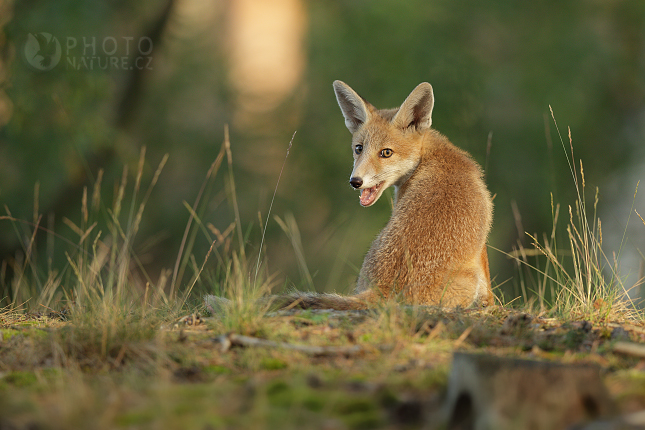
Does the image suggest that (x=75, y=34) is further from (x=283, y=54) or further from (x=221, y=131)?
(x=283, y=54)

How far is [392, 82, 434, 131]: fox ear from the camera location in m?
6.20

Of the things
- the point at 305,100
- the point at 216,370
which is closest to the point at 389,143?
the point at 216,370

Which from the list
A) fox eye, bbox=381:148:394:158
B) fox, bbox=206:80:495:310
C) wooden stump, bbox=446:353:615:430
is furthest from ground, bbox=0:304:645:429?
fox eye, bbox=381:148:394:158

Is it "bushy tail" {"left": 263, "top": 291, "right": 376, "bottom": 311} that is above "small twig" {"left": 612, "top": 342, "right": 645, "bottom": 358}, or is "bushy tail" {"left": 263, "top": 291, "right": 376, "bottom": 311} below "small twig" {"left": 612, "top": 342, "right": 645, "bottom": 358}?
below

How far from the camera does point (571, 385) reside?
249 cm

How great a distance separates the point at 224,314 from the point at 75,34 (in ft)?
26.0

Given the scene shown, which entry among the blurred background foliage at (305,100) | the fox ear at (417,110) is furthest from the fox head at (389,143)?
the blurred background foliage at (305,100)

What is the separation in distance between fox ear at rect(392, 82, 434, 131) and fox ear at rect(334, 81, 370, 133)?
0.49 m

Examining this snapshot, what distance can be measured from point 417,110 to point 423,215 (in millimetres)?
1709

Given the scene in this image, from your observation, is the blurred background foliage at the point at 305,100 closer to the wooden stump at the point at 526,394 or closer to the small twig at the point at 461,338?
the small twig at the point at 461,338

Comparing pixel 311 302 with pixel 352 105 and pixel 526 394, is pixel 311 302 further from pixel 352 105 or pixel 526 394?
pixel 352 105

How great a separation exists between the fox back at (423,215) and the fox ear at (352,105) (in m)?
0.35

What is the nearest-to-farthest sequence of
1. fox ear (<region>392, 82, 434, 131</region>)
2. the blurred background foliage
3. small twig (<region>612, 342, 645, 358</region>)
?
small twig (<region>612, 342, 645, 358</region>) → fox ear (<region>392, 82, 434, 131</region>) → the blurred background foliage

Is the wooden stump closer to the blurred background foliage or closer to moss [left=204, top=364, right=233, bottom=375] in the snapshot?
moss [left=204, top=364, right=233, bottom=375]
